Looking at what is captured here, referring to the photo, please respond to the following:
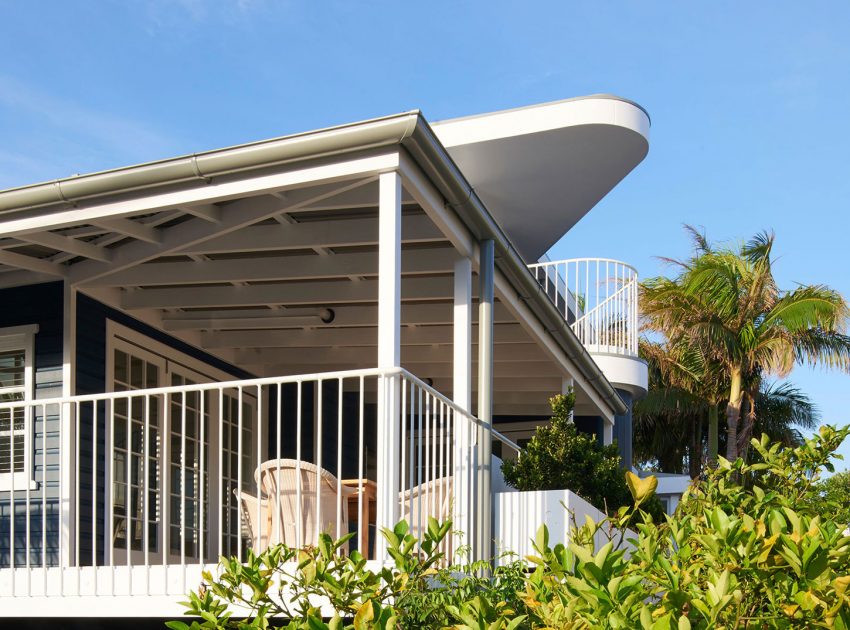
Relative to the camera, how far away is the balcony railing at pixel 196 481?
6.38 metres

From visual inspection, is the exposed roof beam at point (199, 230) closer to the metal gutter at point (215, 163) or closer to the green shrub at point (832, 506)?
the metal gutter at point (215, 163)

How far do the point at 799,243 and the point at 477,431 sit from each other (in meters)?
22.0

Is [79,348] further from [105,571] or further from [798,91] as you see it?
[798,91]

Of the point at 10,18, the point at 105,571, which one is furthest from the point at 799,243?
the point at 10,18

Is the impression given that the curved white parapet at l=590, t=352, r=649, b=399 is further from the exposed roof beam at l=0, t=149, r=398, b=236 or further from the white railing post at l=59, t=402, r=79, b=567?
the exposed roof beam at l=0, t=149, r=398, b=236

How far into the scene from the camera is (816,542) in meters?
3.30

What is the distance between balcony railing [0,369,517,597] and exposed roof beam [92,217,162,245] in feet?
3.81

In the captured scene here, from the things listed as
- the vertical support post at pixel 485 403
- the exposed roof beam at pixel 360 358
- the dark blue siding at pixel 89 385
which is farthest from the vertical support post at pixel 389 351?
the exposed roof beam at pixel 360 358

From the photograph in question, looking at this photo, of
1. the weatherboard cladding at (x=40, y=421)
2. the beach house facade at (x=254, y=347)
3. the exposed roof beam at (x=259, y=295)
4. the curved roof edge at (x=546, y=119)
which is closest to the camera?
the beach house facade at (x=254, y=347)

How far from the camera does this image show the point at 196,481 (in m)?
10.6

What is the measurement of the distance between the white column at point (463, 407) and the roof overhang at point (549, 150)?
23.3ft

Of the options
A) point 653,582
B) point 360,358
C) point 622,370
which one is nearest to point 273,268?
point 360,358

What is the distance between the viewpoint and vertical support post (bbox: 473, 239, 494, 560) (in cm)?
768

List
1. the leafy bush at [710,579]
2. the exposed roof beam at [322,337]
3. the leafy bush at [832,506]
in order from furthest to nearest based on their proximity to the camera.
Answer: the exposed roof beam at [322,337] < the leafy bush at [832,506] < the leafy bush at [710,579]
